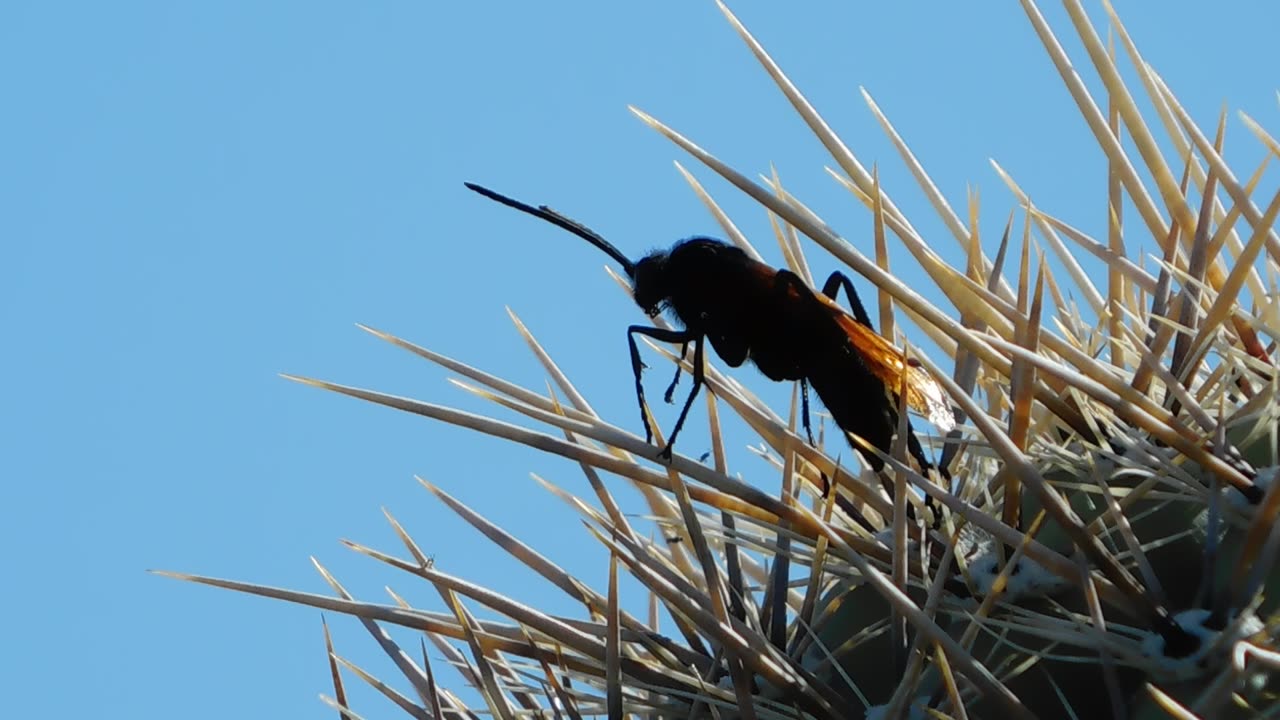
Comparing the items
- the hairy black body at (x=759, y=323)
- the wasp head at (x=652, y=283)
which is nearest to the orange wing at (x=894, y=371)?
the hairy black body at (x=759, y=323)

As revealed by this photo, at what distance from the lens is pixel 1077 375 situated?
64.1 inches

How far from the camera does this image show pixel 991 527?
1624mm

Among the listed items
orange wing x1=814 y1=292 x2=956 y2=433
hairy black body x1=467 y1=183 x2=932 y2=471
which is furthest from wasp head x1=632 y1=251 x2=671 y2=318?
orange wing x1=814 y1=292 x2=956 y2=433

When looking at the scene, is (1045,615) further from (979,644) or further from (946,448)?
(946,448)

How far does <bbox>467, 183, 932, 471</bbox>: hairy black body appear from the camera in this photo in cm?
223

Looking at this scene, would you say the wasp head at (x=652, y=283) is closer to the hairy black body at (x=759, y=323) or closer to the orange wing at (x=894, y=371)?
the hairy black body at (x=759, y=323)

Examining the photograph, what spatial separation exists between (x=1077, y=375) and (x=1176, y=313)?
37cm

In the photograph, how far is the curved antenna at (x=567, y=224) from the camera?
8.13 ft

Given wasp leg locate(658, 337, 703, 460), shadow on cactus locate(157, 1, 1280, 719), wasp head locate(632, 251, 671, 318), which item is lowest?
shadow on cactus locate(157, 1, 1280, 719)

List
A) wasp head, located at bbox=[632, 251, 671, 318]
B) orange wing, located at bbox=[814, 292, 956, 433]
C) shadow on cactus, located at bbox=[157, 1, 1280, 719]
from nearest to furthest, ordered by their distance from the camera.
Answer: shadow on cactus, located at bbox=[157, 1, 1280, 719]
orange wing, located at bbox=[814, 292, 956, 433]
wasp head, located at bbox=[632, 251, 671, 318]

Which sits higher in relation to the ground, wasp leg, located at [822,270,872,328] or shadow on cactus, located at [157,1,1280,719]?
wasp leg, located at [822,270,872,328]

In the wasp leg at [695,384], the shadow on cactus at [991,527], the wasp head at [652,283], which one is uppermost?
the wasp head at [652,283]

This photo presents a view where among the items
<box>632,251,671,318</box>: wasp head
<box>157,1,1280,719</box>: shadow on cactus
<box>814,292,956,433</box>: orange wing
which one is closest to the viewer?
<box>157,1,1280,719</box>: shadow on cactus

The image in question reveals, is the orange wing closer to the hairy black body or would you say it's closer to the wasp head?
the hairy black body
